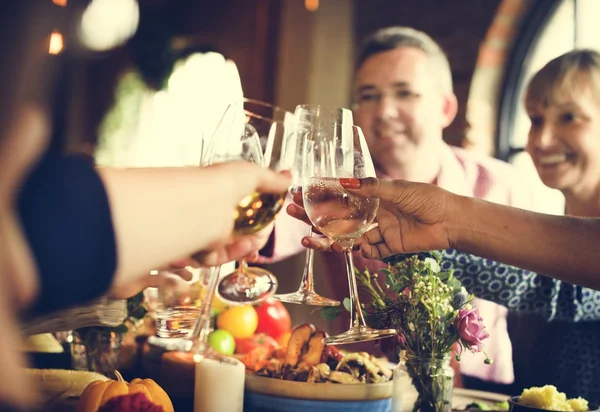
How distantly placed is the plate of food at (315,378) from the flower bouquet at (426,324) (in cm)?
5

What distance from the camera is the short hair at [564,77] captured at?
1.94 metres

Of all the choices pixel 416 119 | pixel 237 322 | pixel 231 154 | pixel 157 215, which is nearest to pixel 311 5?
pixel 416 119

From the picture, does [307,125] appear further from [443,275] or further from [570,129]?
[570,129]

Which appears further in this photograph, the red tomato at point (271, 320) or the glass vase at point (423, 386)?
the red tomato at point (271, 320)

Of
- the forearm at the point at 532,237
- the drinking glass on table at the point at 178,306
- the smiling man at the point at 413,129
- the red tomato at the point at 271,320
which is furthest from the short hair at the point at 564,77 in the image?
the drinking glass on table at the point at 178,306

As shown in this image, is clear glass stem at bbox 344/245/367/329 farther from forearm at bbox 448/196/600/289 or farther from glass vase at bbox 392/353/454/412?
forearm at bbox 448/196/600/289

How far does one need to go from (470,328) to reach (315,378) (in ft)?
0.87

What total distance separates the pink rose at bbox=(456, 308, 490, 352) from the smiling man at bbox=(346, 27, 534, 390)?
113cm

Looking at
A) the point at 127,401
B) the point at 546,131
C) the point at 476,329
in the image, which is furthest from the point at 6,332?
the point at 546,131

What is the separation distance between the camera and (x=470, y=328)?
3.34 feet

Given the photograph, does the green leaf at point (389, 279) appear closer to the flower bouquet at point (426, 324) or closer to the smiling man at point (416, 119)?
the flower bouquet at point (426, 324)

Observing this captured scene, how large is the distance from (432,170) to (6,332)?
6.56 ft

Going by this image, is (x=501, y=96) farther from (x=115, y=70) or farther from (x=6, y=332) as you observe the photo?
(x=115, y=70)

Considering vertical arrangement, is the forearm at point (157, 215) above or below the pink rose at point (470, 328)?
above
